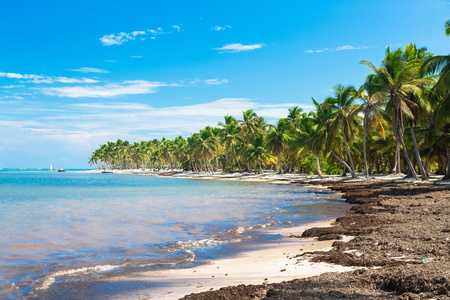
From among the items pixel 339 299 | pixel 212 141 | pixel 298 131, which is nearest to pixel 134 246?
pixel 339 299

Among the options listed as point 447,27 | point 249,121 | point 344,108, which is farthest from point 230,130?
point 447,27

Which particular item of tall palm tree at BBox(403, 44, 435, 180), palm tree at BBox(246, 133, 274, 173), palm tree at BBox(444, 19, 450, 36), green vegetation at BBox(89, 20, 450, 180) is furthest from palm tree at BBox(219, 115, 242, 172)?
palm tree at BBox(444, 19, 450, 36)

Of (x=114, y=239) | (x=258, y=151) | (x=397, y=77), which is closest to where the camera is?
(x=114, y=239)

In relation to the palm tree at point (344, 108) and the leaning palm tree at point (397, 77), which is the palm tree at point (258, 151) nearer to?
the palm tree at point (344, 108)

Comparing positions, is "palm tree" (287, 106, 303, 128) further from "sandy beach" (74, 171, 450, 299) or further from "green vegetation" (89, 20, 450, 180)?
"sandy beach" (74, 171, 450, 299)

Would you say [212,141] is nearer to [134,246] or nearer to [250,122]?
[250,122]

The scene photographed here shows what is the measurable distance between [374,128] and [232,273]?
1595 inches

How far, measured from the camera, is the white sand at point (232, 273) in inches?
267

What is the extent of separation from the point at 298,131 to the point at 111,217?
46723 millimetres

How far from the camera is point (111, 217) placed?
1925cm

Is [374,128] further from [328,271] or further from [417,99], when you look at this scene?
[328,271]

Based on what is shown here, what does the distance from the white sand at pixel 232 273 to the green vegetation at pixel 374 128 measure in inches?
796

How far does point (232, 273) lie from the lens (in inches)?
306

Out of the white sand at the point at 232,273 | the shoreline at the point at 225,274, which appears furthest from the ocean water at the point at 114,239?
the white sand at the point at 232,273
